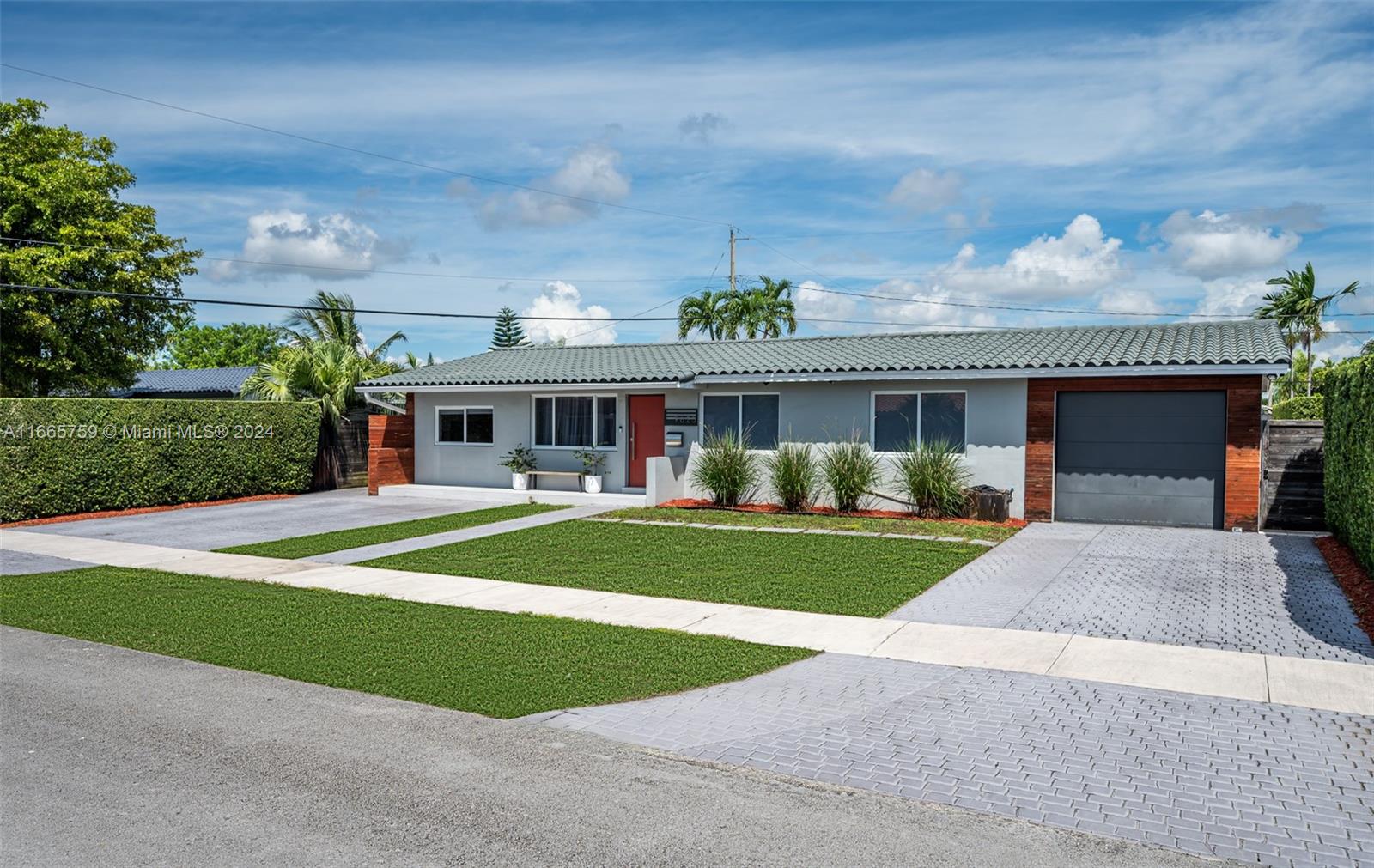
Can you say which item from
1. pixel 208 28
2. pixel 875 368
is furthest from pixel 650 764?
pixel 208 28

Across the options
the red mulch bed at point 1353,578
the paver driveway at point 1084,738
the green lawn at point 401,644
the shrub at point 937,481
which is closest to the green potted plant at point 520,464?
the shrub at point 937,481

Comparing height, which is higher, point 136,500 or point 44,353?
point 44,353

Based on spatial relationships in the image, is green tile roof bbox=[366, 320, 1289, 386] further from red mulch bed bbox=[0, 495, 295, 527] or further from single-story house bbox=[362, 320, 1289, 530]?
red mulch bed bbox=[0, 495, 295, 527]

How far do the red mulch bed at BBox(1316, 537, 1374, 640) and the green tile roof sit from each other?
2812mm

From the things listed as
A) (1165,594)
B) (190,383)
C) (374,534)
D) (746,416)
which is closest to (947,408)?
(746,416)

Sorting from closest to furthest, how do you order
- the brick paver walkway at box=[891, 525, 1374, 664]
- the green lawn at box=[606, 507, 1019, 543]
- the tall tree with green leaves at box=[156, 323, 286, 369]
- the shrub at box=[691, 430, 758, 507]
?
1. the brick paver walkway at box=[891, 525, 1374, 664]
2. the green lawn at box=[606, 507, 1019, 543]
3. the shrub at box=[691, 430, 758, 507]
4. the tall tree with green leaves at box=[156, 323, 286, 369]

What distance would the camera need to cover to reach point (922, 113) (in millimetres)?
17375

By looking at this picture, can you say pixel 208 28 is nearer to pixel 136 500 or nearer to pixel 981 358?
pixel 136 500

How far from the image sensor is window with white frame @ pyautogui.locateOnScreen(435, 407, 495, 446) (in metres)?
22.5

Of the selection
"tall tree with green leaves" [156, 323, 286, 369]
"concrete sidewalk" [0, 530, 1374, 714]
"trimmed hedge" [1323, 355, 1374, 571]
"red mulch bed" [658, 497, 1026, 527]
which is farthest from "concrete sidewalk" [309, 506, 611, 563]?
"tall tree with green leaves" [156, 323, 286, 369]

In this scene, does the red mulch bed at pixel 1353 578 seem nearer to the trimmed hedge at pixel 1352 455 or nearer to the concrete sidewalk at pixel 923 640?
the trimmed hedge at pixel 1352 455

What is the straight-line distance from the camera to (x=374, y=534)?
15.8 meters

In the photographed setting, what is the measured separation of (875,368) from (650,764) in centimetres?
1277

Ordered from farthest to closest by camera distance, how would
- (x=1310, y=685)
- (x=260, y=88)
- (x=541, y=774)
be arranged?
(x=260, y=88) < (x=1310, y=685) < (x=541, y=774)
